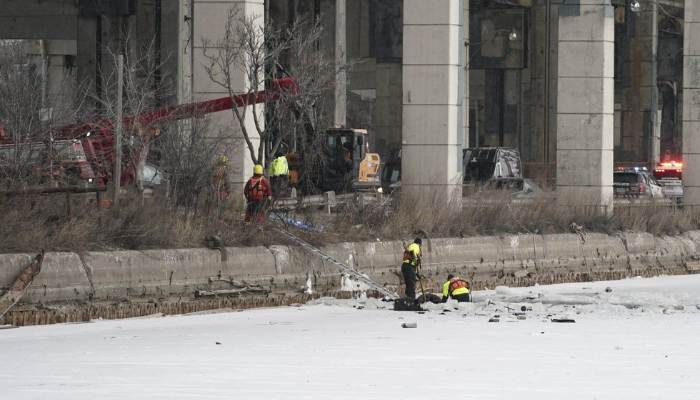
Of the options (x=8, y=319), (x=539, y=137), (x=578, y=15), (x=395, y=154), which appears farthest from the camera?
(x=539, y=137)

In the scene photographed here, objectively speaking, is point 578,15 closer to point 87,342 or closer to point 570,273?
point 570,273

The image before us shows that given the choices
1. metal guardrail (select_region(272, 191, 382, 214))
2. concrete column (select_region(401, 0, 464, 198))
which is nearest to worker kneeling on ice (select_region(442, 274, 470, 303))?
metal guardrail (select_region(272, 191, 382, 214))

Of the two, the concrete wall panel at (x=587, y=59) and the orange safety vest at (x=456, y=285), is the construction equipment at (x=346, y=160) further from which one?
the orange safety vest at (x=456, y=285)

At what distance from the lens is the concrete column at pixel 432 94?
27359 mm

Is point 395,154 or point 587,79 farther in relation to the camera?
point 395,154

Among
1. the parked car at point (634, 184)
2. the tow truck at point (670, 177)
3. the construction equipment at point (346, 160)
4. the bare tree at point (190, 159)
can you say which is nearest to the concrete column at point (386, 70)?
the tow truck at point (670, 177)

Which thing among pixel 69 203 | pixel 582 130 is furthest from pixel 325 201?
pixel 582 130

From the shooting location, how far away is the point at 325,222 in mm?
23516

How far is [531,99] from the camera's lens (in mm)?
60750

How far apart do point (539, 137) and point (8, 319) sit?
148 feet

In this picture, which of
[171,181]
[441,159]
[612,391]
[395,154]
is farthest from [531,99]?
[612,391]

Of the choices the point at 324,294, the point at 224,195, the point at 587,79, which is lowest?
the point at 324,294

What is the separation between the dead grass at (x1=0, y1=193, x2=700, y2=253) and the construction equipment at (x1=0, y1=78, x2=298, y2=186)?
277 centimetres

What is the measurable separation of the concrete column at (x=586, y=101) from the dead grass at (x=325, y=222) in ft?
3.70
